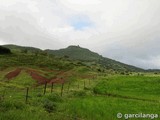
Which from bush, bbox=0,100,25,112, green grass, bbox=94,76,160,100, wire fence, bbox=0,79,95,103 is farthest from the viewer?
green grass, bbox=94,76,160,100

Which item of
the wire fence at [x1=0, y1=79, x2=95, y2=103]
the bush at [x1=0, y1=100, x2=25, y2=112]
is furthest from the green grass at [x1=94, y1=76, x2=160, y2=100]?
the bush at [x1=0, y1=100, x2=25, y2=112]

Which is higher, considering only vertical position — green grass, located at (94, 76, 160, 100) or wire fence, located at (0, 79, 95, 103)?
green grass, located at (94, 76, 160, 100)

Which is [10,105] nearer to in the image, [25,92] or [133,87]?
[25,92]

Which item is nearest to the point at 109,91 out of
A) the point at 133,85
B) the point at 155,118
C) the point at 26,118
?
the point at 133,85

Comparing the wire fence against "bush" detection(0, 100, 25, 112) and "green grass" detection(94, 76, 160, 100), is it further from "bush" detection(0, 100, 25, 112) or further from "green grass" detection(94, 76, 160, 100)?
"green grass" detection(94, 76, 160, 100)

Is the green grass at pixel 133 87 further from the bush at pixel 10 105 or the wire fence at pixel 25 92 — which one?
the bush at pixel 10 105

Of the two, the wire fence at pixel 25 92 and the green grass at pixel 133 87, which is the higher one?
the green grass at pixel 133 87

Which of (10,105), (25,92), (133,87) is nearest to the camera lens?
(10,105)

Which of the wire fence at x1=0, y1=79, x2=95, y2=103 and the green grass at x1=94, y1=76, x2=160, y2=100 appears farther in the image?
the green grass at x1=94, y1=76, x2=160, y2=100

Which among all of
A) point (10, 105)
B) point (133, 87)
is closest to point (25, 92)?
point (10, 105)

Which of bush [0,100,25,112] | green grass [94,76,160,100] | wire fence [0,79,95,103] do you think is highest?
green grass [94,76,160,100]

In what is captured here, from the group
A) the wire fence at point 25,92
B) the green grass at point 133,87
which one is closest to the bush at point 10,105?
the wire fence at point 25,92

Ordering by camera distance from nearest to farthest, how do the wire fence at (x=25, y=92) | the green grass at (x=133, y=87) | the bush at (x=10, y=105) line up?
the bush at (x=10, y=105)
the wire fence at (x=25, y=92)
the green grass at (x=133, y=87)

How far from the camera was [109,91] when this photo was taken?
57906 millimetres
